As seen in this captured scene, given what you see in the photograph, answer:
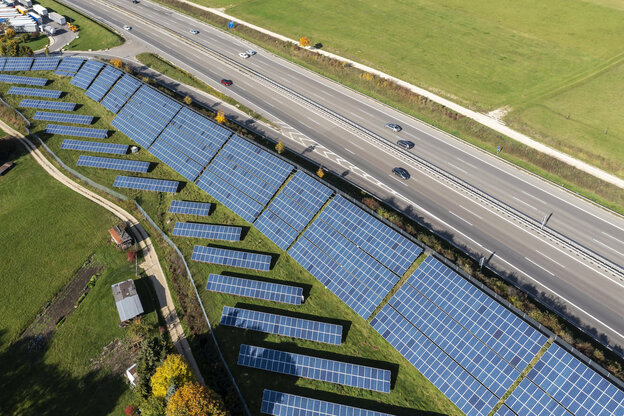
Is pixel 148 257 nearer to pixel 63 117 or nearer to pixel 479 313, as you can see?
pixel 63 117

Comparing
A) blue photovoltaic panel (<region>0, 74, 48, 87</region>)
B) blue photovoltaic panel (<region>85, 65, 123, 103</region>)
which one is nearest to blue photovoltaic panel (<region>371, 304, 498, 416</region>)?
blue photovoltaic panel (<region>85, 65, 123, 103</region>)

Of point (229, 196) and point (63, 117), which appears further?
point (63, 117)

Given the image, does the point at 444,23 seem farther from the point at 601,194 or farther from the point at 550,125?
the point at 601,194

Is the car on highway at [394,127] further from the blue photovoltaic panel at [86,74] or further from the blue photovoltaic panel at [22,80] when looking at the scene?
the blue photovoltaic panel at [22,80]

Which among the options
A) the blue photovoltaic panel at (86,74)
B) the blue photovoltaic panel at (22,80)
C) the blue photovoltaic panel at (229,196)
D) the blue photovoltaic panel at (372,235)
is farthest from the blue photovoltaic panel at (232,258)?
the blue photovoltaic panel at (22,80)

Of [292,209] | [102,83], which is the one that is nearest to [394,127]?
[292,209]

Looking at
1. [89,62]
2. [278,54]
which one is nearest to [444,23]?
[278,54]
